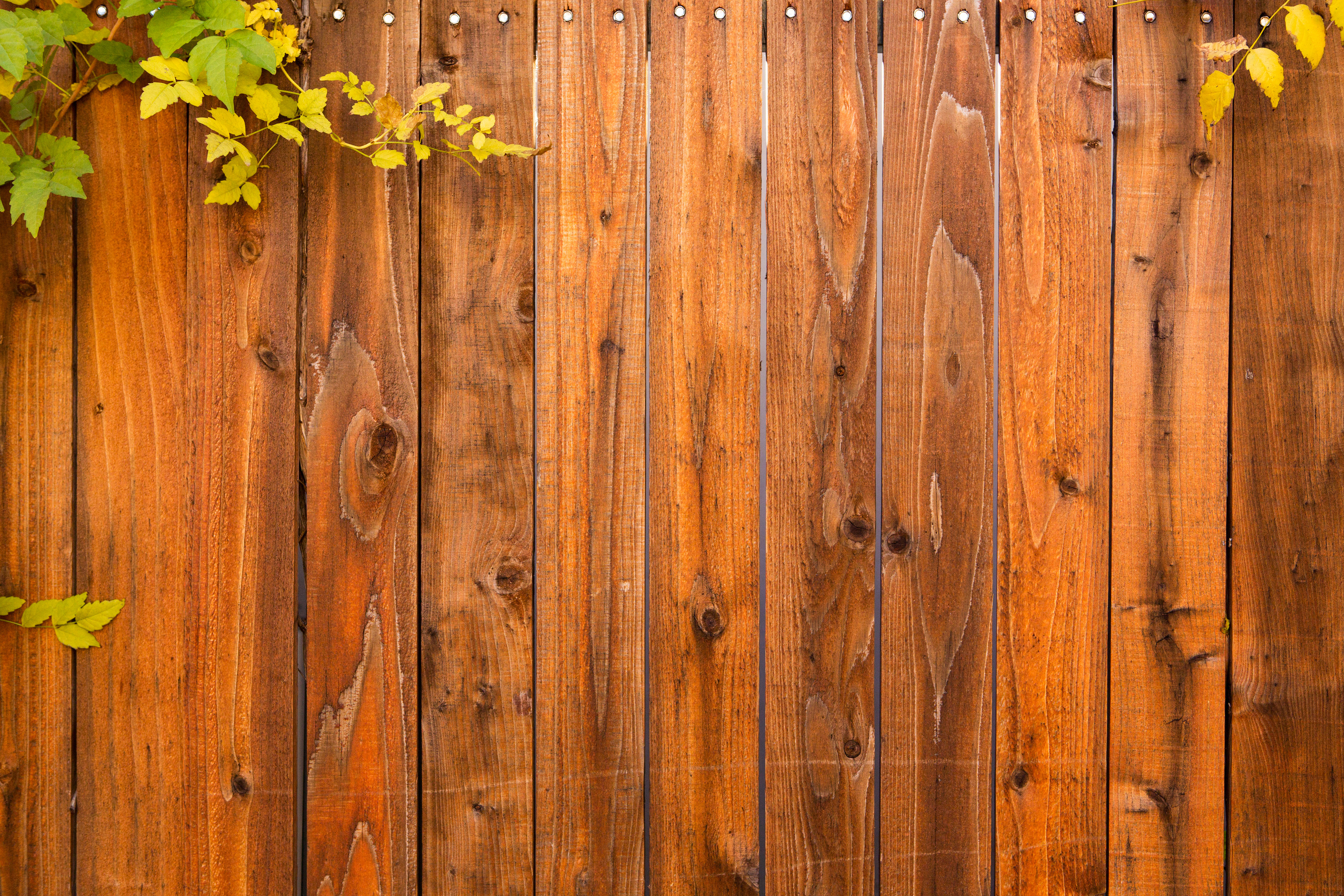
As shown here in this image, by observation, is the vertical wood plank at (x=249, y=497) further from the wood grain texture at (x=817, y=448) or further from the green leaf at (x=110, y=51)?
the wood grain texture at (x=817, y=448)

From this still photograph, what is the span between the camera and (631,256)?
127 centimetres

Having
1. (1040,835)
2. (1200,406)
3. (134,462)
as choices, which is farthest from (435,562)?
(1200,406)

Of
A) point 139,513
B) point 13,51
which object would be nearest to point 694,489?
point 139,513

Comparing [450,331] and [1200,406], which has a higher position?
[450,331]

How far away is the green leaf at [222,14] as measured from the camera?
1131mm

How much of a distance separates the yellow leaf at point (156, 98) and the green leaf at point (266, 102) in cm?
10

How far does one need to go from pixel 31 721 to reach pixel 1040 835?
66.8 inches

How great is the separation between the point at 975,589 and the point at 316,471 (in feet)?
3.68

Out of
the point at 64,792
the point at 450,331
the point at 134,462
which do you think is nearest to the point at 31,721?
the point at 64,792

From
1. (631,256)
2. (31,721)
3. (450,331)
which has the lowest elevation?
(31,721)

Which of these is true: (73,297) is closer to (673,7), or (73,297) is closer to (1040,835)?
(673,7)

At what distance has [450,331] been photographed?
4.16 ft

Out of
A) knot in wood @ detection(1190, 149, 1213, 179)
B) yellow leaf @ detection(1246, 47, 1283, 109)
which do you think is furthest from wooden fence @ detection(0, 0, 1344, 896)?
yellow leaf @ detection(1246, 47, 1283, 109)

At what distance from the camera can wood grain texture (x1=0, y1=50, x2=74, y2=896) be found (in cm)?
125
